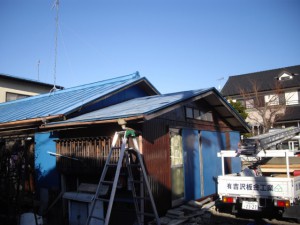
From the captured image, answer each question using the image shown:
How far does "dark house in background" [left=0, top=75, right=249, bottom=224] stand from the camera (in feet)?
23.5

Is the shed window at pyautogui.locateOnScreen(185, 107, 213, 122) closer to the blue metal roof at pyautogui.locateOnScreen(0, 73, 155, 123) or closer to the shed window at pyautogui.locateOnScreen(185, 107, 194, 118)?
the shed window at pyautogui.locateOnScreen(185, 107, 194, 118)

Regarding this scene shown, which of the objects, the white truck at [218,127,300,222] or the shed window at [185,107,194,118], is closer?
the white truck at [218,127,300,222]

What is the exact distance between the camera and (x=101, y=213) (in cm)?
697

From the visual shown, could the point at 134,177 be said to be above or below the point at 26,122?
below

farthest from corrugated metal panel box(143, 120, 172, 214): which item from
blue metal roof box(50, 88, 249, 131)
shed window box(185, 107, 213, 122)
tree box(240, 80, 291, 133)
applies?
tree box(240, 80, 291, 133)

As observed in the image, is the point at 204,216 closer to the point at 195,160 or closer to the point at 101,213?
the point at 195,160

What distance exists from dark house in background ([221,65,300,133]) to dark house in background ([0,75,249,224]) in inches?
701

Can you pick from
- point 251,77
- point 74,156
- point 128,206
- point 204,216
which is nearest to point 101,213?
point 128,206

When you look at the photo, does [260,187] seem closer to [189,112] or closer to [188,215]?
[188,215]

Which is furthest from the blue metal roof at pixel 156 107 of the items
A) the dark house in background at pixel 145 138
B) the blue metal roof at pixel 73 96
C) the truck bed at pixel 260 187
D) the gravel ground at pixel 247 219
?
the gravel ground at pixel 247 219

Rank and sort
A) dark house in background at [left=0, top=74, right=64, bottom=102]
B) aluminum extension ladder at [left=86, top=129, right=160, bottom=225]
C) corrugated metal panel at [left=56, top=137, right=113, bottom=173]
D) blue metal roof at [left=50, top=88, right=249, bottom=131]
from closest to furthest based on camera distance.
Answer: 1. aluminum extension ladder at [left=86, top=129, right=160, bottom=225]
2. blue metal roof at [left=50, top=88, right=249, bottom=131]
3. corrugated metal panel at [left=56, top=137, right=113, bottom=173]
4. dark house in background at [left=0, top=74, right=64, bottom=102]

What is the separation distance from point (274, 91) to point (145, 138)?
83.3 ft

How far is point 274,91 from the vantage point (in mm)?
28656

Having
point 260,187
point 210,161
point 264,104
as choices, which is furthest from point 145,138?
point 264,104
